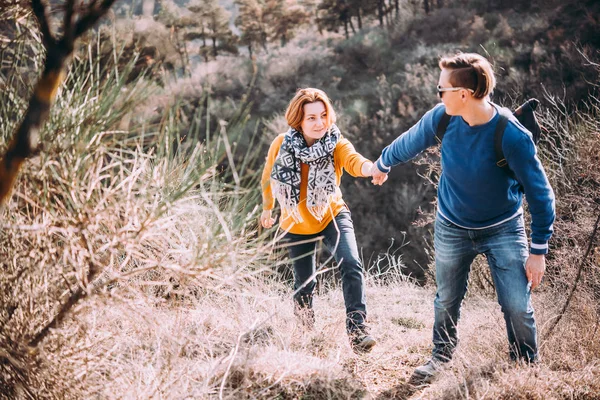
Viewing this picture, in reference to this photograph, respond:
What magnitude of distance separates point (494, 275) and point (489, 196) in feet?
1.58

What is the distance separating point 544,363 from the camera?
8.57ft

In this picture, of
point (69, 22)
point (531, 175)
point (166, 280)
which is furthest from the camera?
point (531, 175)

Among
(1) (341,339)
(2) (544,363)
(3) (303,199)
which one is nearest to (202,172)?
(3) (303,199)

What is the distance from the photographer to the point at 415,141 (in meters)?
2.80

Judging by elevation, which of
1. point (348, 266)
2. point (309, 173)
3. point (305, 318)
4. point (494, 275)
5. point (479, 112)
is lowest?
point (305, 318)

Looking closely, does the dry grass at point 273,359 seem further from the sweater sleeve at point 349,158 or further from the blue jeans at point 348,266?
the sweater sleeve at point 349,158

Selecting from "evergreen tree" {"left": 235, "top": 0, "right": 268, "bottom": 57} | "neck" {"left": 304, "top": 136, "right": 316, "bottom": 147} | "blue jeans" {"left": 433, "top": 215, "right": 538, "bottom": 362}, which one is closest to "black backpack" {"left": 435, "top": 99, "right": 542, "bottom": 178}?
"blue jeans" {"left": 433, "top": 215, "right": 538, "bottom": 362}

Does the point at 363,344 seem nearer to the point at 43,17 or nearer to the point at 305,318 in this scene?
the point at 305,318

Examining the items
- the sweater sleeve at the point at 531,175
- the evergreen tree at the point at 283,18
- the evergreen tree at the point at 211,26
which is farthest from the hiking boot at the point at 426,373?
the evergreen tree at the point at 283,18

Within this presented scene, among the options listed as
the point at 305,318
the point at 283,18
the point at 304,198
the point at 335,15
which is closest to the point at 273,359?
the point at 305,318

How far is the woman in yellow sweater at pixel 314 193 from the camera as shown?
3.13m

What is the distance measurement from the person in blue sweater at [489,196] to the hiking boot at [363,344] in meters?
0.55

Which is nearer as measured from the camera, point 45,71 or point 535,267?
point 45,71

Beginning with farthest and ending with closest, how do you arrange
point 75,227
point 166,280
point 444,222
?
1. point 444,222
2. point 166,280
3. point 75,227
